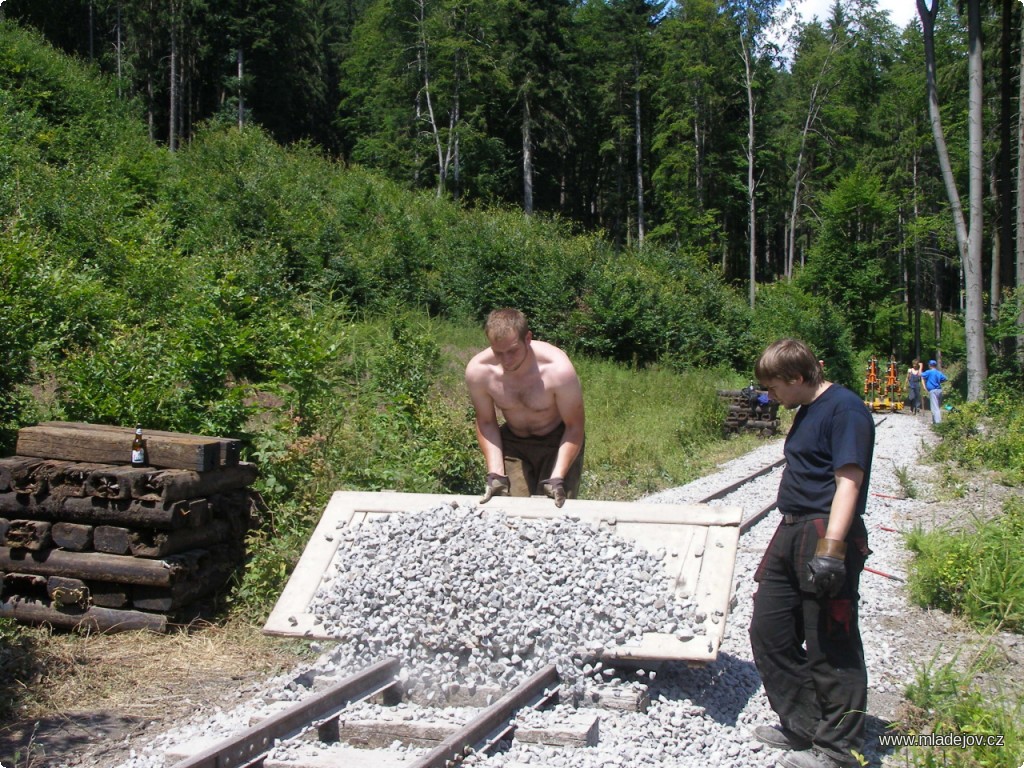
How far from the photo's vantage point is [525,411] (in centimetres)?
588

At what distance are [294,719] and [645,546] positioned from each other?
209cm

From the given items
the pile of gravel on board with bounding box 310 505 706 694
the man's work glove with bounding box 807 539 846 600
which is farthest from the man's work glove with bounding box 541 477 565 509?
the man's work glove with bounding box 807 539 846 600

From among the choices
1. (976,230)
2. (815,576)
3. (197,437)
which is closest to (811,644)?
(815,576)

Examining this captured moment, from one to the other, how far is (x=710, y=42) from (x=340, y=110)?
2621 cm

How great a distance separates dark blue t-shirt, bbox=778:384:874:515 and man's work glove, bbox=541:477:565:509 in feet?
4.83

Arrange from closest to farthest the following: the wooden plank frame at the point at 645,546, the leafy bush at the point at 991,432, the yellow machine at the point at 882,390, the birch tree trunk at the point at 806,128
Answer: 1. the wooden plank frame at the point at 645,546
2. the leafy bush at the point at 991,432
3. the yellow machine at the point at 882,390
4. the birch tree trunk at the point at 806,128

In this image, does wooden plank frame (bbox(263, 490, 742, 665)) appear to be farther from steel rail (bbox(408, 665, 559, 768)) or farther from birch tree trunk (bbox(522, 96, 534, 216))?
birch tree trunk (bbox(522, 96, 534, 216))

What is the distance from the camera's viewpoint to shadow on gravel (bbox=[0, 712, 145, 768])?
406 cm

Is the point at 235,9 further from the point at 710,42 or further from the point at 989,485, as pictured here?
the point at 989,485

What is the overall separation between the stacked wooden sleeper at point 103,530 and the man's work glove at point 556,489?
236 centimetres

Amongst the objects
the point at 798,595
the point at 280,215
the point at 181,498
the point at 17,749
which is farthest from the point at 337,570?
the point at 280,215

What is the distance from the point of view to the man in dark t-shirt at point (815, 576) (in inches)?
149

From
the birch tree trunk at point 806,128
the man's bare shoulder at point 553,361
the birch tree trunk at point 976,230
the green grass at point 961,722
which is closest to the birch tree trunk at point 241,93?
the birch tree trunk at point 806,128

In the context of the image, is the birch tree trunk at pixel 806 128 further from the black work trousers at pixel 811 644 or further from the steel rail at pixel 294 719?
the steel rail at pixel 294 719
